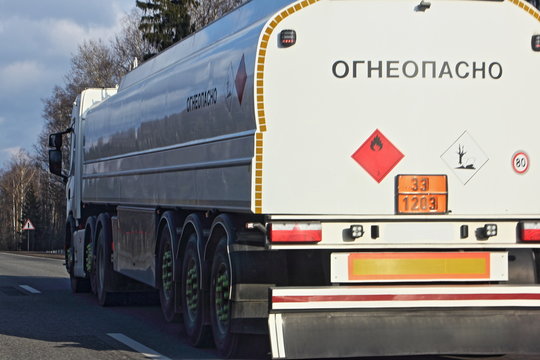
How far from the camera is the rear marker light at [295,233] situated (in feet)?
28.5

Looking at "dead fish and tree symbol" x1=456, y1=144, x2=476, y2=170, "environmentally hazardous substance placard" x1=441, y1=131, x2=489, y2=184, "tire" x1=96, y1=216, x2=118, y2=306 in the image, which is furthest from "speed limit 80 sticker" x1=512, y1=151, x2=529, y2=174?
"tire" x1=96, y1=216, x2=118, y2=306

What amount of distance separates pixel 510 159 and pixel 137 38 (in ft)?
169

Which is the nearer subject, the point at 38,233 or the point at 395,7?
the point at 395,7

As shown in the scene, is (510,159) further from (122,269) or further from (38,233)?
(38,233)

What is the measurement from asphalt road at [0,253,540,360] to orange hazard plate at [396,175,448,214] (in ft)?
5.56

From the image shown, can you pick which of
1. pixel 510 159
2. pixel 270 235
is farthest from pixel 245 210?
pixel 510 159

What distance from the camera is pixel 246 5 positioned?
10.7m

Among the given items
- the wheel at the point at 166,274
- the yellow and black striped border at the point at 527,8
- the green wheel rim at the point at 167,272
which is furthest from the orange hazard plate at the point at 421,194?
the green wheel rim at the point at 167,272

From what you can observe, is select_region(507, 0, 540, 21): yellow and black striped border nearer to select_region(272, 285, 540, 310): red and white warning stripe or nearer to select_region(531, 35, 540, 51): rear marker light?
select_region(531, 35, 540, 51): rear marker light

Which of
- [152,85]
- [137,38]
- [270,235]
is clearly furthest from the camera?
[137,38]

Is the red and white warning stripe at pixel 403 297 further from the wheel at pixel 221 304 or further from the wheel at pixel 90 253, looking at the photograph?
the wheel at pixel 90 253

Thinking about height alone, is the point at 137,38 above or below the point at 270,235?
above

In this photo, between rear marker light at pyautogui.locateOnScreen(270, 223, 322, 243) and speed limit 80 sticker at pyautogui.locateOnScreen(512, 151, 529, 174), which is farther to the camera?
speed limit 80 sticker at pyautogui.locateOnScreen(512, 151, 529, 174)

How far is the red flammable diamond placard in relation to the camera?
893cm
